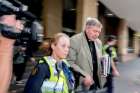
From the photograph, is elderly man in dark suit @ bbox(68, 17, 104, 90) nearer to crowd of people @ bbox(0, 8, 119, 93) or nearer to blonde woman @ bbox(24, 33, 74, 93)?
crowd of people @ bbox(0, 8, 119, 93)

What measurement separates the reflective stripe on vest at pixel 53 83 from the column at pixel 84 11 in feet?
43.3

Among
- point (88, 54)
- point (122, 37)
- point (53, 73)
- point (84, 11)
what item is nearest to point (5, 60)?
point (53, 73)

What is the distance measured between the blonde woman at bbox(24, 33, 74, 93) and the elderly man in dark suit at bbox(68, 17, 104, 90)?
118 centimetres

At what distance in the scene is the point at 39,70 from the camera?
3225 mm

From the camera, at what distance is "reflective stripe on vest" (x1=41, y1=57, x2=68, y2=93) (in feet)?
10.6

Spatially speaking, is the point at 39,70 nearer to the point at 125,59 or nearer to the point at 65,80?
the point at 65,80

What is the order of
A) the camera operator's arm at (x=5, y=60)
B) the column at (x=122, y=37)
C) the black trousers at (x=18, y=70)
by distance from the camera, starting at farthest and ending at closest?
the column at (x=122, y=37) < the black trousers at (x=18, y=70) < the camera operator's arm at (x=5, y=60)

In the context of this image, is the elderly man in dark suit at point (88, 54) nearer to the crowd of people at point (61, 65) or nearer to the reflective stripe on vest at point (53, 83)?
the crowd of people at point (61, 65)

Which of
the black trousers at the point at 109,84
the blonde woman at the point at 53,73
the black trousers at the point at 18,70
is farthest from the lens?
the black trousers at the point at 109,84

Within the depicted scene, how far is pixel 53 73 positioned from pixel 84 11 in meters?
13.5

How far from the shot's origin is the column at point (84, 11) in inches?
658

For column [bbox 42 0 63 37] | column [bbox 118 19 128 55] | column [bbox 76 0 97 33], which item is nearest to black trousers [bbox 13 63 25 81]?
column [bbox 42 0 63 37]

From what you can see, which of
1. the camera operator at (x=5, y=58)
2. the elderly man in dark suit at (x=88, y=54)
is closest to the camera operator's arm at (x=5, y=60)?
the camera operator at (x=5, y=58)

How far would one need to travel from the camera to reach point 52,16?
1686 cm
